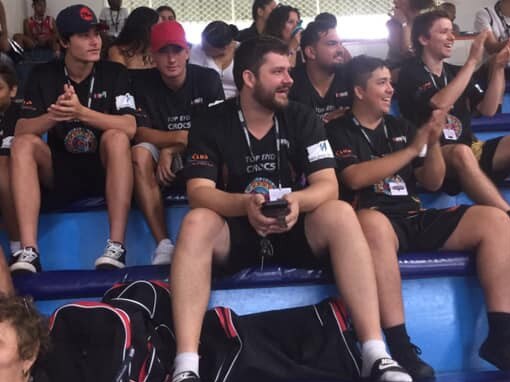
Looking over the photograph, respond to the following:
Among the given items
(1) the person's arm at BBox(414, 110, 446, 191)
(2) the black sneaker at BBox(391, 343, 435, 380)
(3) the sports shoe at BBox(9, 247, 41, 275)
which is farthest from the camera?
(1) the person's arm at BBox(414, 110, 446, 191)

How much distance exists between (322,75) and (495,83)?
78cm

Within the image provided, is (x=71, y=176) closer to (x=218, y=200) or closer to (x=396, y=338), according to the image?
(x=218, y=200)

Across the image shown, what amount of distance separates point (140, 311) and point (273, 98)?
80 centimetres

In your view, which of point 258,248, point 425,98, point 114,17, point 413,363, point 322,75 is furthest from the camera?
point 114,17

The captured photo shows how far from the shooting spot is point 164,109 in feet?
9.68

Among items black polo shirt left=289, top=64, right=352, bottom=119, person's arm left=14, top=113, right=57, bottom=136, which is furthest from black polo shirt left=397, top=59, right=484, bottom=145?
person's arm left=14, top=113, right=57, bottom=136

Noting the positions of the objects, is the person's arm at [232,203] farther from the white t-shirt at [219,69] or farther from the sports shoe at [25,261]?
the white t-shirt at [219,69]

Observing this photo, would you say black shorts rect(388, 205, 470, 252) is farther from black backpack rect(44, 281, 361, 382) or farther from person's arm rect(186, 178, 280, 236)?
person's arm rect(186, 178, 280, 236)

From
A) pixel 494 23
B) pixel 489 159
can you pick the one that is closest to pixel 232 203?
pixel 489 159

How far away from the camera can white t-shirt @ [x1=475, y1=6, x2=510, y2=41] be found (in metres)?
4.80

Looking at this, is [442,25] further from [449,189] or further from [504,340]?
[504,340]

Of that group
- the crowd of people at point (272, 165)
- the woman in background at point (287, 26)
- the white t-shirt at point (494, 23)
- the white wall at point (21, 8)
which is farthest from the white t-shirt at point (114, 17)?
the crowd of people at point (272, 165)

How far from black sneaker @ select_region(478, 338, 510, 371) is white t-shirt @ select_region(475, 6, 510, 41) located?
10.2ft

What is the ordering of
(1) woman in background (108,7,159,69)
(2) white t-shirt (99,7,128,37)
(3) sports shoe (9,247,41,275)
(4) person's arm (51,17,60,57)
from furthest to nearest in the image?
1. (4) person's arm (51,17,60,57)
2. (2) white t-shirt (99,7,128,37)
3. (1) woman in background (108,7,159,69)
4. (3) sports shoe (9,247,41,275)
